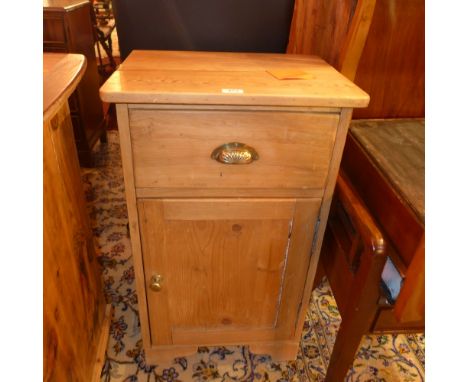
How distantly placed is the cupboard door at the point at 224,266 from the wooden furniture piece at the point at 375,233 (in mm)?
114

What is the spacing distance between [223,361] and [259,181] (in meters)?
0.66

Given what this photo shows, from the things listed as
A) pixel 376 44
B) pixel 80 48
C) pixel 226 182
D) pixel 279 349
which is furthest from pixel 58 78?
pixel 80 48

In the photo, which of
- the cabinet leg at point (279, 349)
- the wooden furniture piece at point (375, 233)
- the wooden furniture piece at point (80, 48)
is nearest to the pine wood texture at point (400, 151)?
the wooden furniture piece at point (375, 233)

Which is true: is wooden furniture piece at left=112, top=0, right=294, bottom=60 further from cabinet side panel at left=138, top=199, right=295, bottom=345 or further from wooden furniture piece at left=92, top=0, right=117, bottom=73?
wooden furniture piece at left=92, top=0, right=117, bottom=73

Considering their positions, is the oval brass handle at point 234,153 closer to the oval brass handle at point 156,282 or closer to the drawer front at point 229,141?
the drawer front at point 229,141

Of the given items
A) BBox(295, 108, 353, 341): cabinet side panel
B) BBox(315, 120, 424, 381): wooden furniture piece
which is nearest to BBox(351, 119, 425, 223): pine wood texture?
BBox(315, 120, 424, 381): wooden furniture piece

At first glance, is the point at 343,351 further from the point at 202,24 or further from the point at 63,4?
the point at 63,4

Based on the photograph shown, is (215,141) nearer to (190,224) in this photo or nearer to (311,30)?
(190,224)

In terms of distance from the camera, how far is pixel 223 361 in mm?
1104

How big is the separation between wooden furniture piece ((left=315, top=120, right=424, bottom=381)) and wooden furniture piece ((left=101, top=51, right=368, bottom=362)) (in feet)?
0.32

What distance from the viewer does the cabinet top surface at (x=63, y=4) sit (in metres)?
1.54

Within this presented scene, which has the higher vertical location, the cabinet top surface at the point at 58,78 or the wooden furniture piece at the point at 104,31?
the cabinet top surface at the point at 58,78

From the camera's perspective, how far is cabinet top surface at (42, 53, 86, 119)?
60 centimetres
